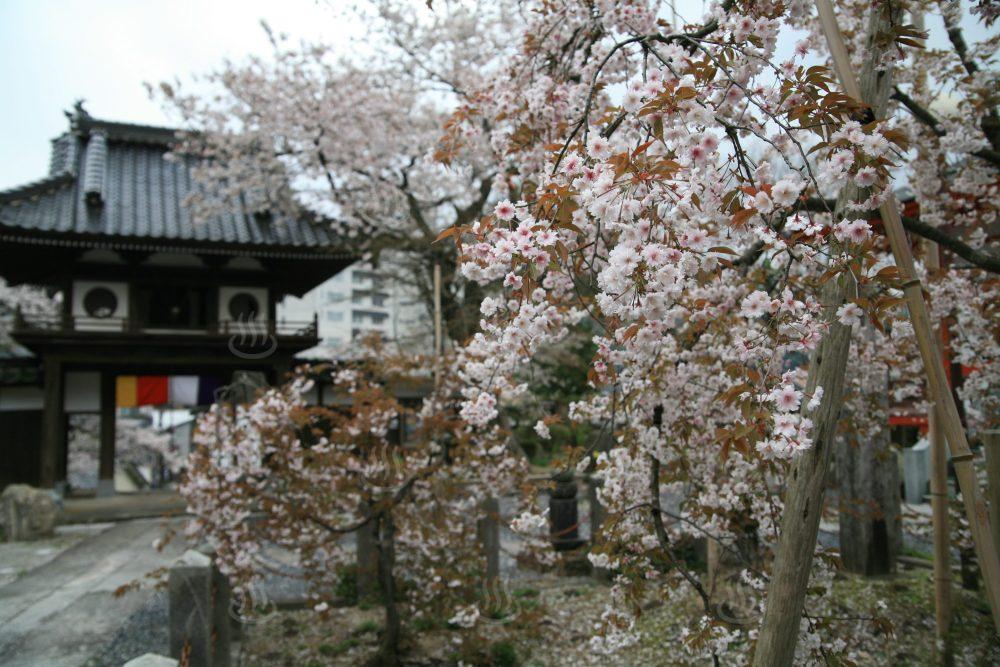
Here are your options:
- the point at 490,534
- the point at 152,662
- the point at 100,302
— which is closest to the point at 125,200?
the point at 100,302

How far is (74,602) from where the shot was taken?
5.99m

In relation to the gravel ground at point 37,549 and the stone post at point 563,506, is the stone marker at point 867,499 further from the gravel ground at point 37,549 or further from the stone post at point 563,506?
the gravel ground at point 37,549

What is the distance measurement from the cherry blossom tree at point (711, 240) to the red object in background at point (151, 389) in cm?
1222

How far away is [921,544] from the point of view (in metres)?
7.29

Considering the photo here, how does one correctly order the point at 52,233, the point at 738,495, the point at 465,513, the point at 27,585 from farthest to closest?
the point at 52,233
the point at 27,585
the point at 465,513
the point at 738,495

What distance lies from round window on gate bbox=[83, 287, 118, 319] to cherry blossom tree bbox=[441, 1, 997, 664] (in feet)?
37.2

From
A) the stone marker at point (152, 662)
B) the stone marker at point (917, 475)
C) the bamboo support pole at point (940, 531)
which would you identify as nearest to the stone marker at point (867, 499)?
the bamboo support pole at point (940, 531)

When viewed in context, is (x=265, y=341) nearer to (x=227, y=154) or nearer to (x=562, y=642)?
(x=227, y=154)

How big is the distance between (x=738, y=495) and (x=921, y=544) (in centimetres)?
568

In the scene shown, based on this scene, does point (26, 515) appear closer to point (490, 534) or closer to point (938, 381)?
point (490, 534)

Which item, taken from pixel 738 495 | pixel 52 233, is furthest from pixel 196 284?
pixel 738 495

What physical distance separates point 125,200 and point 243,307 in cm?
299

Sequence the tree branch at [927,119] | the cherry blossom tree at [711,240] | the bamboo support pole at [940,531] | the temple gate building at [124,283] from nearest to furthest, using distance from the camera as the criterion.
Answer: the cherry blossom tree at [711,240] < the bamboo support pole at [940,531] < the tree branch at [927,119] < the temple gate building at [124,283]

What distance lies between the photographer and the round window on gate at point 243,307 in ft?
42.9
